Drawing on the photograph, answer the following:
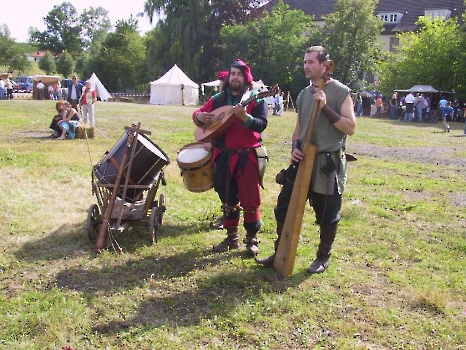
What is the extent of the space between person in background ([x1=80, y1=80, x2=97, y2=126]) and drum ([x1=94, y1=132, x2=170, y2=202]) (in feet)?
31.5

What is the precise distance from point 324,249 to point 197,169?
1601mm

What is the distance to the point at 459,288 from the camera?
442 centimetres

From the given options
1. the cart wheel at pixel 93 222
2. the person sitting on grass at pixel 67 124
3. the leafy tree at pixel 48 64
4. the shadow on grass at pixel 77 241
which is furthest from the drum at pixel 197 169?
the leafy tree at pixel 48 64

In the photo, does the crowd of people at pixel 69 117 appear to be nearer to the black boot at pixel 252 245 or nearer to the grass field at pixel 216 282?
the grass field at pixel 216 282

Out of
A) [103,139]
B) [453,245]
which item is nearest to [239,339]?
[453,245]

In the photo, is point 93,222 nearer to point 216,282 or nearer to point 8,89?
point 216,282

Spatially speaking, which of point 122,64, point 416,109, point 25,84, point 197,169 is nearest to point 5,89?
point 122,64

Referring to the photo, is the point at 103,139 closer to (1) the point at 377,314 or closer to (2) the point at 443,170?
(2) the point at 443,170

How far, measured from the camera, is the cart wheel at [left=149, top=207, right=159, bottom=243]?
210 inches

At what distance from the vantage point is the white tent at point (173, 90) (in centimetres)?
3834

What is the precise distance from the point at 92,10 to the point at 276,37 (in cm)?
7235

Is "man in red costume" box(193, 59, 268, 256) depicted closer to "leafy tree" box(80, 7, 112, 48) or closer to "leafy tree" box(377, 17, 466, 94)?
"leafy tree" box(377, 17, 466, 94)

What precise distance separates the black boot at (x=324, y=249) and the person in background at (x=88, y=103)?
11126 mm

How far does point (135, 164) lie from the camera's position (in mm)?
5316
